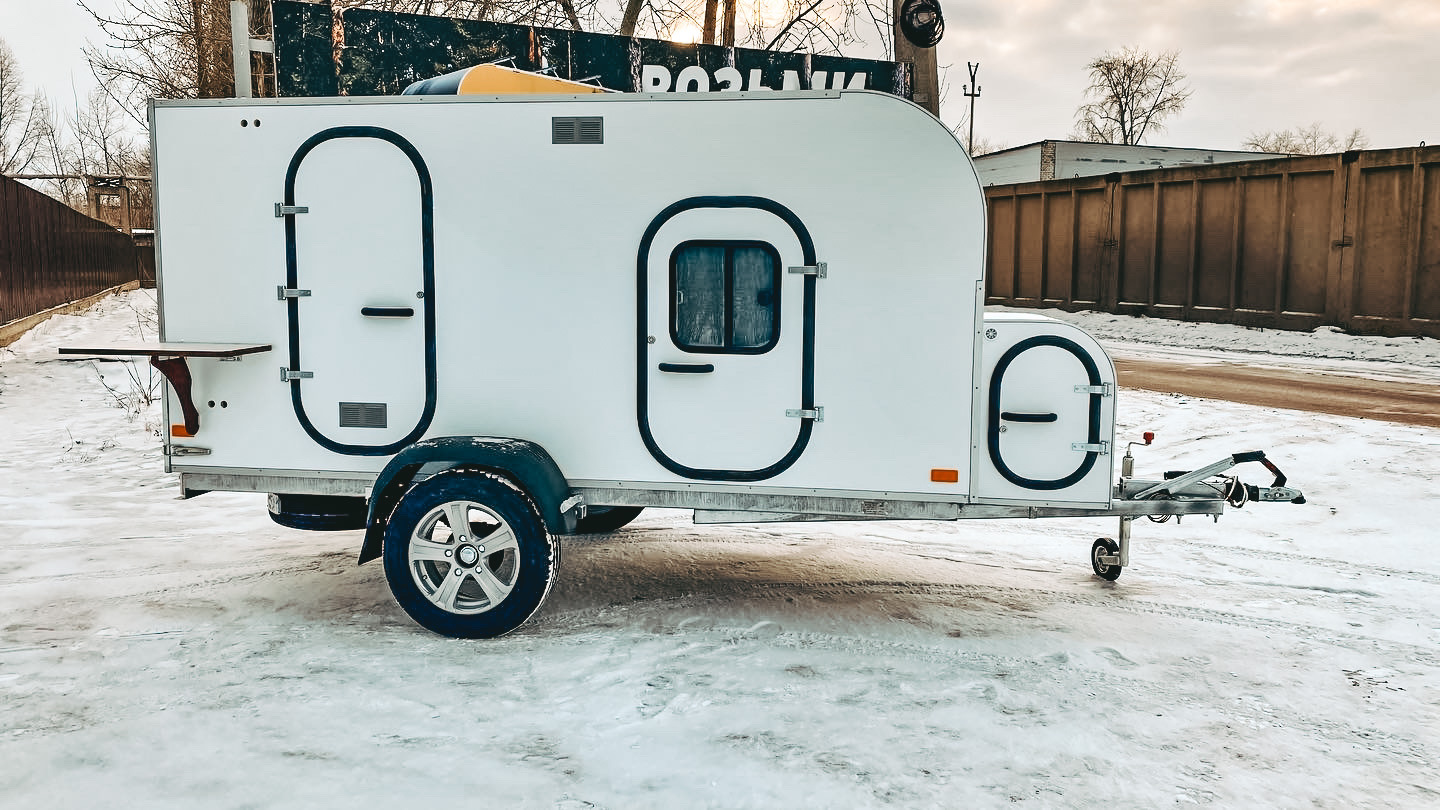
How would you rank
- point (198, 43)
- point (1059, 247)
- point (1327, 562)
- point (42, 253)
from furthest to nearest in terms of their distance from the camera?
1. point (1059, 247)
2. point (42, 253)
3. point (198, 43)
4. point (1327, 562)

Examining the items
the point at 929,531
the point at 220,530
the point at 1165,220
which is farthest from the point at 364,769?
the point at 1165,220

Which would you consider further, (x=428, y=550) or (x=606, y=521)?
(x=606, y=521)

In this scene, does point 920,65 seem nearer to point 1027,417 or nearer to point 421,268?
point 1027,417

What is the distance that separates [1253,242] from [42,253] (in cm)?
2191

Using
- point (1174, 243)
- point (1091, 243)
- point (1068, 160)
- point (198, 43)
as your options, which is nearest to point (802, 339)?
point (198, 43)

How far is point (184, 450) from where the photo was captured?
5.21 m

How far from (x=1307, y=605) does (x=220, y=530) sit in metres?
6.41

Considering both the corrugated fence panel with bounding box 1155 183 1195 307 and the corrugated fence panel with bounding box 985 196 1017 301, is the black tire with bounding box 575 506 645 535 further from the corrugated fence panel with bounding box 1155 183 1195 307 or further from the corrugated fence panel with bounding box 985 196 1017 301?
the corrugated fence panel with bounding box 985 196 1017 301

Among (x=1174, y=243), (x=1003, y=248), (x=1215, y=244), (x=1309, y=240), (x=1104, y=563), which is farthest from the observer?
(x=1003, y=248)

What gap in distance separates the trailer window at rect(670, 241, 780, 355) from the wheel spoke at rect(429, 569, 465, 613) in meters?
1.47

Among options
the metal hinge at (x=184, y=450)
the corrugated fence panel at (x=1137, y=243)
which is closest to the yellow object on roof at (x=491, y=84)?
the metal hinge at (x=184, y=450)

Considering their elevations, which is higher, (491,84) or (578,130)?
→ (491,84)

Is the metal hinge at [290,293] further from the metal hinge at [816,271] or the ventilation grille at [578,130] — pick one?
the metal hinge at [816,271]

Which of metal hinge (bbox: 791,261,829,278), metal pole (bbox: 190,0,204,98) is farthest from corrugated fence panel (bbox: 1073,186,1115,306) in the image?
metal hinge (bbox: 791,261,829,278)
